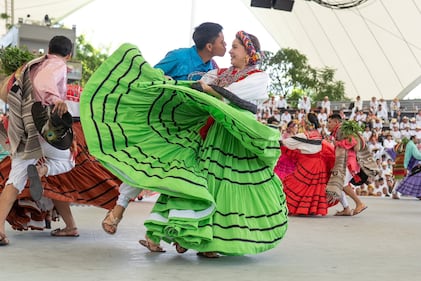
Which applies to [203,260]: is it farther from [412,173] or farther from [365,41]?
[365,41]

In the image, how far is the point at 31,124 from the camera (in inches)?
193

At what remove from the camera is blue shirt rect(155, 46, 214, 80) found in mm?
5121

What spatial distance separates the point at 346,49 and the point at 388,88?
3.44m

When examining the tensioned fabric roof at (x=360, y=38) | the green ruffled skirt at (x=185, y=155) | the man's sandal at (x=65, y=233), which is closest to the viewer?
the green ruffled skirt at (x=185, y=155)

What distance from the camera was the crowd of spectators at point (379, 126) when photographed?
1886 cm

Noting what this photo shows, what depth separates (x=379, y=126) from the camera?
23734 mm

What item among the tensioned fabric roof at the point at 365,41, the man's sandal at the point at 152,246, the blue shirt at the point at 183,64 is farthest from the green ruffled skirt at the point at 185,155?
the tensioned fabric roof at the point at 365,41

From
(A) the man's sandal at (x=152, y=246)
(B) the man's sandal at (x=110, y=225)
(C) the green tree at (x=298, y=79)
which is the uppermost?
(C) the green tree at (x=298, y=79)

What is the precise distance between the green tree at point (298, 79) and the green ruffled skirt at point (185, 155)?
3277cm

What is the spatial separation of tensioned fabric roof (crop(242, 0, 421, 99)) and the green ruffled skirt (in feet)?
105

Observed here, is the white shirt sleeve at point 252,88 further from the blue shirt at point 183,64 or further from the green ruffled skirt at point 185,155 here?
the blue shirt at point 183,64

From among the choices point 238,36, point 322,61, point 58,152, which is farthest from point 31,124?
point 322,61

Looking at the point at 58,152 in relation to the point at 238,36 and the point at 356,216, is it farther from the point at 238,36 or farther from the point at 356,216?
the point at 356,216

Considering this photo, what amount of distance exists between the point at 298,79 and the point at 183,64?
33480 mm
